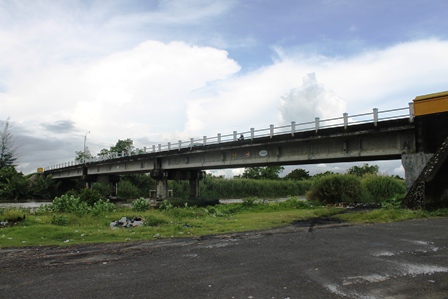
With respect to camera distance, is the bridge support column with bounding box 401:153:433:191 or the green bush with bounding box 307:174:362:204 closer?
the bridge support column with bounding box 401:153:433:191

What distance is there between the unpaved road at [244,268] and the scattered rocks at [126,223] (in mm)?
4533

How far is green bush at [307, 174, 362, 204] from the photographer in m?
27.3

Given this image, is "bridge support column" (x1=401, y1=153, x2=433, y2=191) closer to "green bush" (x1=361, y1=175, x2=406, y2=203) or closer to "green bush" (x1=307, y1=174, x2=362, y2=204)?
"green bush" (x1=307, y1=174, x2=362, y2=204)

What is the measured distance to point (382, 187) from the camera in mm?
30469

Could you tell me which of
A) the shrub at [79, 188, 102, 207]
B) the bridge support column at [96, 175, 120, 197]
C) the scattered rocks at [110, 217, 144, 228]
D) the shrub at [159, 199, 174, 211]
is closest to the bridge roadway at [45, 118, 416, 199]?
the shrub at [159, 199, 174, 211]

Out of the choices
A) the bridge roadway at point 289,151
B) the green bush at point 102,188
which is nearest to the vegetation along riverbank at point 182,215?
the bridge roadway at point 289,151

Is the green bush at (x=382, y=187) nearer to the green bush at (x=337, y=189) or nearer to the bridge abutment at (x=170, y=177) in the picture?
the green bush at (x=337, y=189)

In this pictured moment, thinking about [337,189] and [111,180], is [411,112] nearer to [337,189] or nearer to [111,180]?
[337,189]

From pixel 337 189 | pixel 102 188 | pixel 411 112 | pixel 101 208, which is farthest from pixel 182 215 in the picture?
pixel 102 188

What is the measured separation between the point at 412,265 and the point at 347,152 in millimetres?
18618

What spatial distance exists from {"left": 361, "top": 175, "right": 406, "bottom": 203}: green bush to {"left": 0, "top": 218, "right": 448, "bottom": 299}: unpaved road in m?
20.8

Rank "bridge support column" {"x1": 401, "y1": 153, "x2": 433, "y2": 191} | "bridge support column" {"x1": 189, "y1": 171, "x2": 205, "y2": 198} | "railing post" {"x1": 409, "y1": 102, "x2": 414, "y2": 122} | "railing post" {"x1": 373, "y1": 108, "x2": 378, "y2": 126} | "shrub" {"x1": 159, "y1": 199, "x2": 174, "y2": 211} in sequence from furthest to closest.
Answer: "bridge support column" {"x1": 189, "y1": 171, "x2": 205, "y2": 198} < "railing post" {"x1": 373, "y1": 108, "x2": 378, "y2": 126} < "shrub" {"x1": 159, "y1": 199, "x2": 174, "y2": 211} < "railing post" {"x1": 409, "y1": 102, "x2": 414, "y2": 122} < "bridge support column" {"x1": 401, "y1": 153, "x2": 433, "y2": 191}

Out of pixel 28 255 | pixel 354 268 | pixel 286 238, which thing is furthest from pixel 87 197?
pixel 354 268

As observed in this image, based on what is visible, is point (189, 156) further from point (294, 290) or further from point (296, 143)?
point (294, 290)
